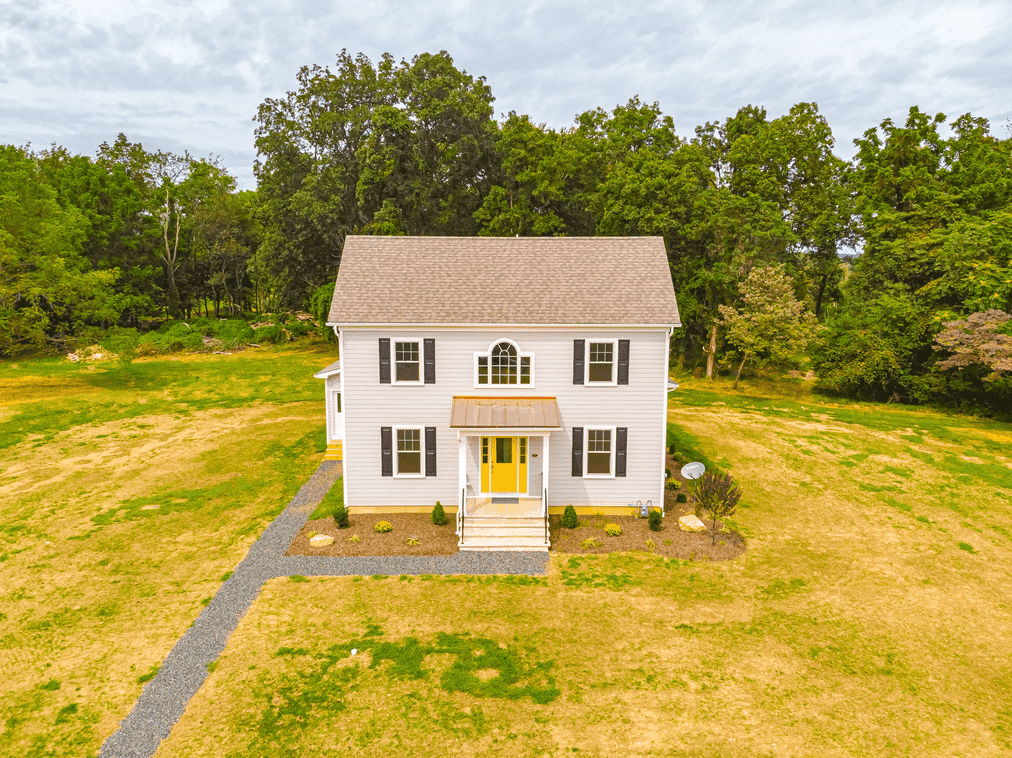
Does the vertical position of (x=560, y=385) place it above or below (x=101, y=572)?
above

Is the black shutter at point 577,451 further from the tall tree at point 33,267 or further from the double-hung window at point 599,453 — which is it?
the tall tree at point 33,267

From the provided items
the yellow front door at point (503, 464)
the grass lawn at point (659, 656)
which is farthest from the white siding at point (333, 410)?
the grass lawn at point (659, 656)

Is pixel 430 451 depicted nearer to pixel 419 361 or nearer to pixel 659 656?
pixel 419 361

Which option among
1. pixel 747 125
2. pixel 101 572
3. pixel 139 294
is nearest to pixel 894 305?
pixel 747 125

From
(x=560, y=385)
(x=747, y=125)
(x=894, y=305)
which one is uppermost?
(x=747, y=125)

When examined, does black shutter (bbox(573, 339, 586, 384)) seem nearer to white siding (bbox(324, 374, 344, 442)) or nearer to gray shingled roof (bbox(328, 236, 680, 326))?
gray shingled roof (bbox(328, 236, 680, 326))

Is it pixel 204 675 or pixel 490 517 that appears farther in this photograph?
pixel 490 517

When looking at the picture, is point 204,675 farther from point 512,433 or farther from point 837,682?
point 837,682

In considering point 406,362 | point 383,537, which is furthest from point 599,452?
point 383,537
